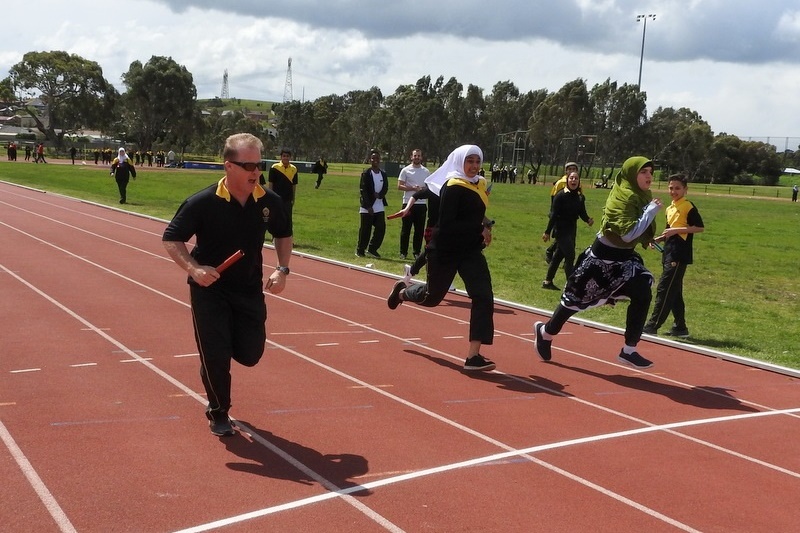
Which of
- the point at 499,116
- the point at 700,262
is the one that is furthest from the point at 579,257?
the point at 499,116

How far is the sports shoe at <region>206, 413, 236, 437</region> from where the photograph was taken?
212 inches

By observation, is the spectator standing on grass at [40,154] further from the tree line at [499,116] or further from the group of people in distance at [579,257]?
the group of people in distance at [579,257]

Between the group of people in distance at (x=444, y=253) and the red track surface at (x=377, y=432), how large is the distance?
17.9 inches

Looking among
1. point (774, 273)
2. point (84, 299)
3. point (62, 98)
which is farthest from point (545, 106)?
point (84, 299)

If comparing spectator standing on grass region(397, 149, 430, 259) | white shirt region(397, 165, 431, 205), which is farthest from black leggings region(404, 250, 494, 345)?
white shirt region(397, 165, 431, 205)

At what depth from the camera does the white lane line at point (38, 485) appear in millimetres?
4066

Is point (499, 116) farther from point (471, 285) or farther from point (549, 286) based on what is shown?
point (471, 285)

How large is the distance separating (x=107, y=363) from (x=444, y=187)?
317cm

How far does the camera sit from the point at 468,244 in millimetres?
7703

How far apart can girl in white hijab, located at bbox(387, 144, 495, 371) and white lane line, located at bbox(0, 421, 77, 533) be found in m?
3.64

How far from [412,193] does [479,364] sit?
6726 mm

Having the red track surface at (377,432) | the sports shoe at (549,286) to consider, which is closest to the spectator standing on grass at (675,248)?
the red track surface at (377,432)

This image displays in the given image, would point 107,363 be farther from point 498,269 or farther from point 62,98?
point 62,98

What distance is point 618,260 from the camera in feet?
25.1
